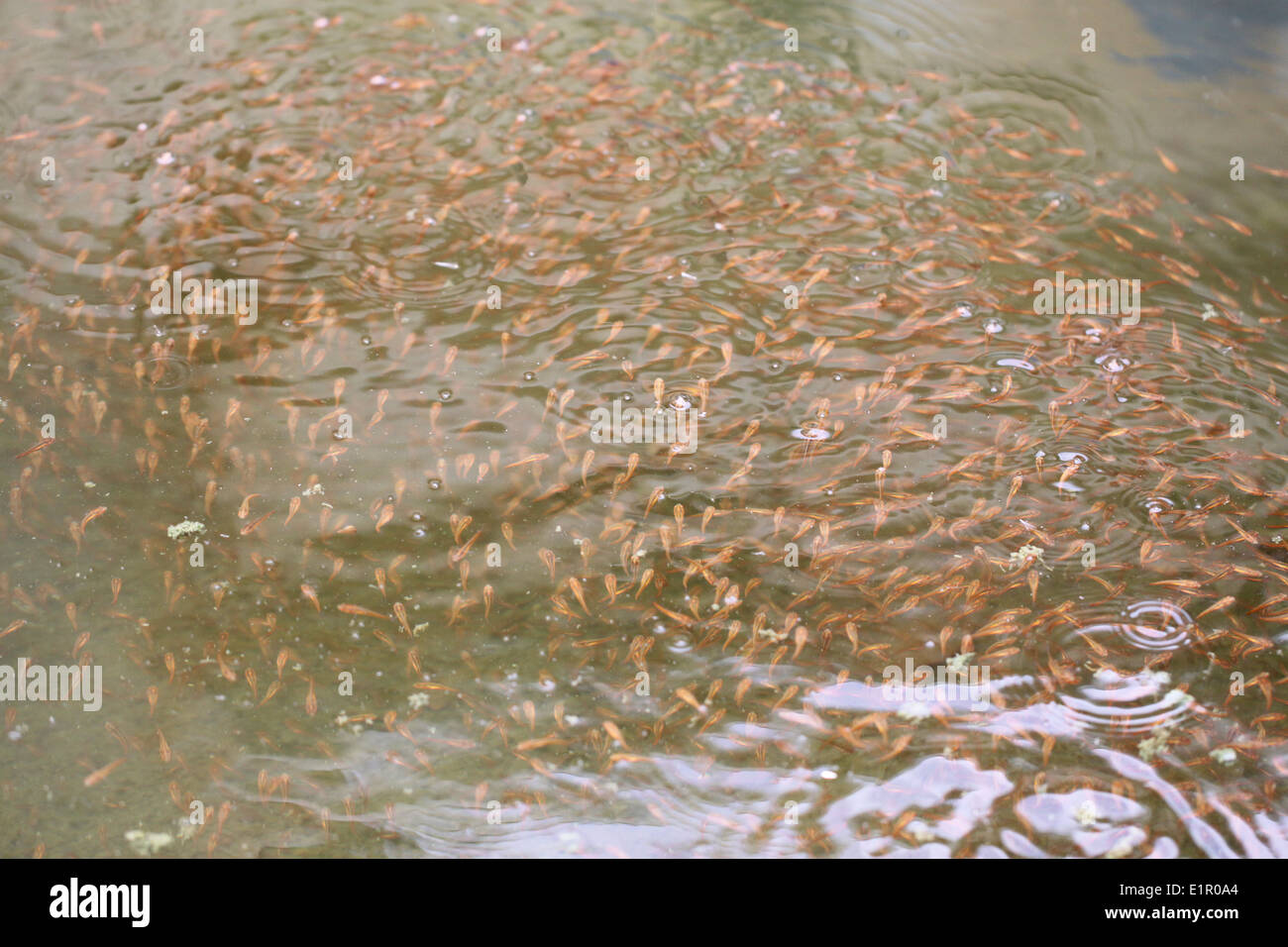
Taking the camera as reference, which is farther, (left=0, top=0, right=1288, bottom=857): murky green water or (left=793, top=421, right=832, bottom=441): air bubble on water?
(left=793, top=421, right=832, bottom=441): air bubble on water

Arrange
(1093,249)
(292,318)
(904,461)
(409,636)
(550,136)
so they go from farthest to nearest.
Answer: (550,136) → (1093,249) → (292,318) → (904,461) → (409,636)

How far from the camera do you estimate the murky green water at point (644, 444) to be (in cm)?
284

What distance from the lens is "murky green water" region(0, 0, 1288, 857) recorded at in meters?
2.84

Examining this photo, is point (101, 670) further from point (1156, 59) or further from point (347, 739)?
point (1156, 59)

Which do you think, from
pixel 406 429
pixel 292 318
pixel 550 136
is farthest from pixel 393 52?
pixel 406 429

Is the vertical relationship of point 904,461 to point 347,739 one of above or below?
above

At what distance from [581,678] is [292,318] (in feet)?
Answer: 5.99

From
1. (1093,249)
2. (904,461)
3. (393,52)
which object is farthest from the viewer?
(393,52)

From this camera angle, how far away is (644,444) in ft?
11.4

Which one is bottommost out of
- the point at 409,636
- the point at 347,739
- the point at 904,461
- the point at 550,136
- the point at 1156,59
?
the point at 347,739

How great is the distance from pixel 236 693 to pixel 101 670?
43 centimetres

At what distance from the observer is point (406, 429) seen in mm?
3494

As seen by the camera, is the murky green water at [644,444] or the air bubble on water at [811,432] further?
the air bubble on water at [811,432]

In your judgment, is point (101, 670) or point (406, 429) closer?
point (101, 670)
